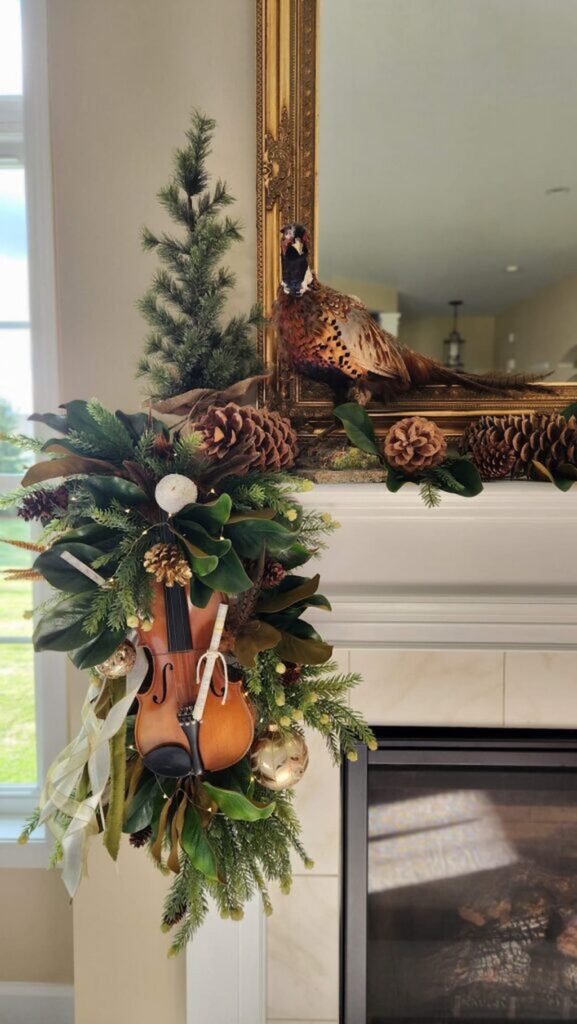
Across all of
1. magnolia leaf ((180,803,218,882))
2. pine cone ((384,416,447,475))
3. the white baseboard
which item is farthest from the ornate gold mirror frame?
the white baseboard

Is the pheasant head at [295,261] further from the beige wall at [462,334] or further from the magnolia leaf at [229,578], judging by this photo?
the magnolia leaf at [229,578]

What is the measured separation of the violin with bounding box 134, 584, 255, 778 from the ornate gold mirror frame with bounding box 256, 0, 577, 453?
40 cm

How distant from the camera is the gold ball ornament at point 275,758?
2.66 ft

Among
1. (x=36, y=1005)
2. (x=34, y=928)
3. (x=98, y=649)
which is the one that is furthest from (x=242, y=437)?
(x=36, y=1005)

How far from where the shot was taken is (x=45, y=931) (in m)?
1.40

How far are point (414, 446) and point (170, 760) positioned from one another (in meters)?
0.53

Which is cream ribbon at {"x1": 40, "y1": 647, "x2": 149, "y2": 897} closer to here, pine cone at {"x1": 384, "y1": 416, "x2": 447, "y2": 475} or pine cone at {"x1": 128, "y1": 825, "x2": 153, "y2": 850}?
pine cone at {"x1": 128, "y1": 825, "x2": 153, "y2": 850}

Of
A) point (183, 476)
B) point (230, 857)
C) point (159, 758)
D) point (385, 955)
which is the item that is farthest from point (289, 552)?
point (385, 955)

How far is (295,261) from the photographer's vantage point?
3.13 feet

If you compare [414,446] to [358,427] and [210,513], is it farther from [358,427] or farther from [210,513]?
[210,513]

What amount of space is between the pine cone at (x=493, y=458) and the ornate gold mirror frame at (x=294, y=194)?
0.10m

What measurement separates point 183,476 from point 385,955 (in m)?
1.01

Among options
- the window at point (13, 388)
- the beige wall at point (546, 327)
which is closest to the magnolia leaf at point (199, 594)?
the beige wall at point (546, 327)

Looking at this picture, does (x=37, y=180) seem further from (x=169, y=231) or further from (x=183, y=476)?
(x=183, y=476)
